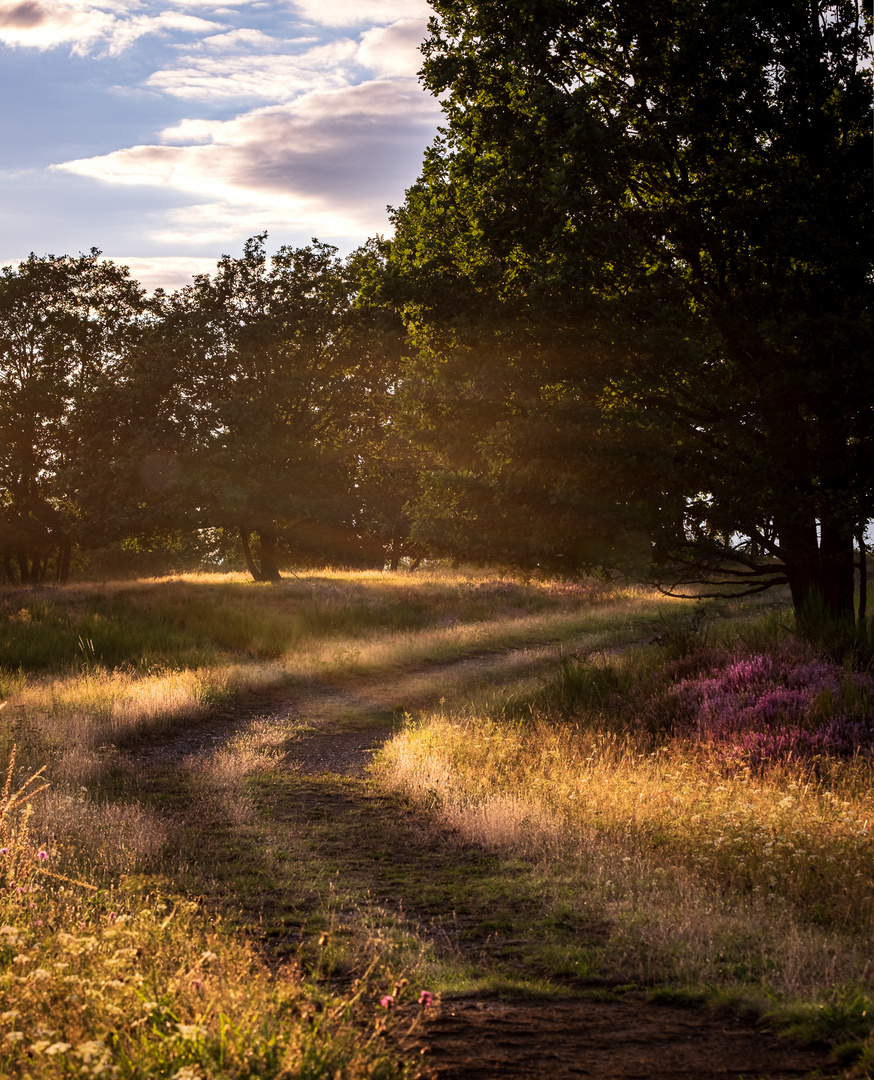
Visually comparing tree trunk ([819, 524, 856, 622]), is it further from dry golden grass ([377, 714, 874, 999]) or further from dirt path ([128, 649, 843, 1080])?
dirt path ([128, 649, 843, 1080])

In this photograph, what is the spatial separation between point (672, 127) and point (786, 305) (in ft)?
10.5

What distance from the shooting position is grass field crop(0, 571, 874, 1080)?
362cm

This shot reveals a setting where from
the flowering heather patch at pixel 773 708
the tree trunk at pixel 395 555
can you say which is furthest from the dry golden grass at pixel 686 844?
the tree trunk at pixel 395 555

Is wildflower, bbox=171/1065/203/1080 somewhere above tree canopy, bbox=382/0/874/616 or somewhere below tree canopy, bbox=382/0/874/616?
below

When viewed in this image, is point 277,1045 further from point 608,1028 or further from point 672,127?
point 672,127

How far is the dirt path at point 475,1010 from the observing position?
3.67m

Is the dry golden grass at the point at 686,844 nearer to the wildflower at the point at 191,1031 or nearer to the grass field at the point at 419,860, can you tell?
the grass field at the point at 419,860

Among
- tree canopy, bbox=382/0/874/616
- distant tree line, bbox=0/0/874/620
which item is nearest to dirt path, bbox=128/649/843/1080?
distant tree line, bbox=0/0/874/620

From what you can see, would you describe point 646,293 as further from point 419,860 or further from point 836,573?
point 419,860

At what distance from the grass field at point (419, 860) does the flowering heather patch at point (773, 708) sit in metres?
0.05

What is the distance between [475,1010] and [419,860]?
3.12 metres

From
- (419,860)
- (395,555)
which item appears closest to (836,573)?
Answer: (419,860)

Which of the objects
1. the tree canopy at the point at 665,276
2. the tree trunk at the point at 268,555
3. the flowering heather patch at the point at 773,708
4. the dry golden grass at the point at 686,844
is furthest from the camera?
the tree trunk at the point at 268,555

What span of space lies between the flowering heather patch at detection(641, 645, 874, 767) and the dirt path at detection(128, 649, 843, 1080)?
12.2 feet
